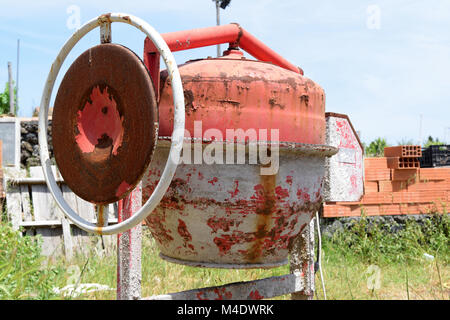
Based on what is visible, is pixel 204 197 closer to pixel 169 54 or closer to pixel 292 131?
pixel 292 131

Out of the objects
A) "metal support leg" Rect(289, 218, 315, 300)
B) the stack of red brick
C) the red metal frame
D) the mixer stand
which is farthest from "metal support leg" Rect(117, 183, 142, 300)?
the stack of red brick

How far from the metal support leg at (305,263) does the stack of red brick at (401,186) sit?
2.87 meters

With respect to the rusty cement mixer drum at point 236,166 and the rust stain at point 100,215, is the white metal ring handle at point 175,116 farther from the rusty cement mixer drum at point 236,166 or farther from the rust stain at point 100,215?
the rusty cement mixer drum at point 236,166

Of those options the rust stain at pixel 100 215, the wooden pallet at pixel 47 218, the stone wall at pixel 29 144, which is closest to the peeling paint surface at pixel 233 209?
the rust stain at pixel 100 215

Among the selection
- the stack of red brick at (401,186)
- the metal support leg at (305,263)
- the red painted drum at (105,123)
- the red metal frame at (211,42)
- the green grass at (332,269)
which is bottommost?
the green grass at (332,269)

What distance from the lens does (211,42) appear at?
7.48 ft

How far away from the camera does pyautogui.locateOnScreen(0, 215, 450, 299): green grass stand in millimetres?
3645

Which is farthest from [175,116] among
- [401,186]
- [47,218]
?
[401,186]

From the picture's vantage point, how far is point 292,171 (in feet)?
6.95

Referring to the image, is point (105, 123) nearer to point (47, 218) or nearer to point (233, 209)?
point (233, 209)

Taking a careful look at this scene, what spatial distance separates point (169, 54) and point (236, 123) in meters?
0.46

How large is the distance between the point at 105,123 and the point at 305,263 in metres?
1.71

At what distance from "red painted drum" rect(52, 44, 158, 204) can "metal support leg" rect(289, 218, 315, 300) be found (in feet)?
4.96

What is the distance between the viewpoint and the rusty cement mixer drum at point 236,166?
202cm
